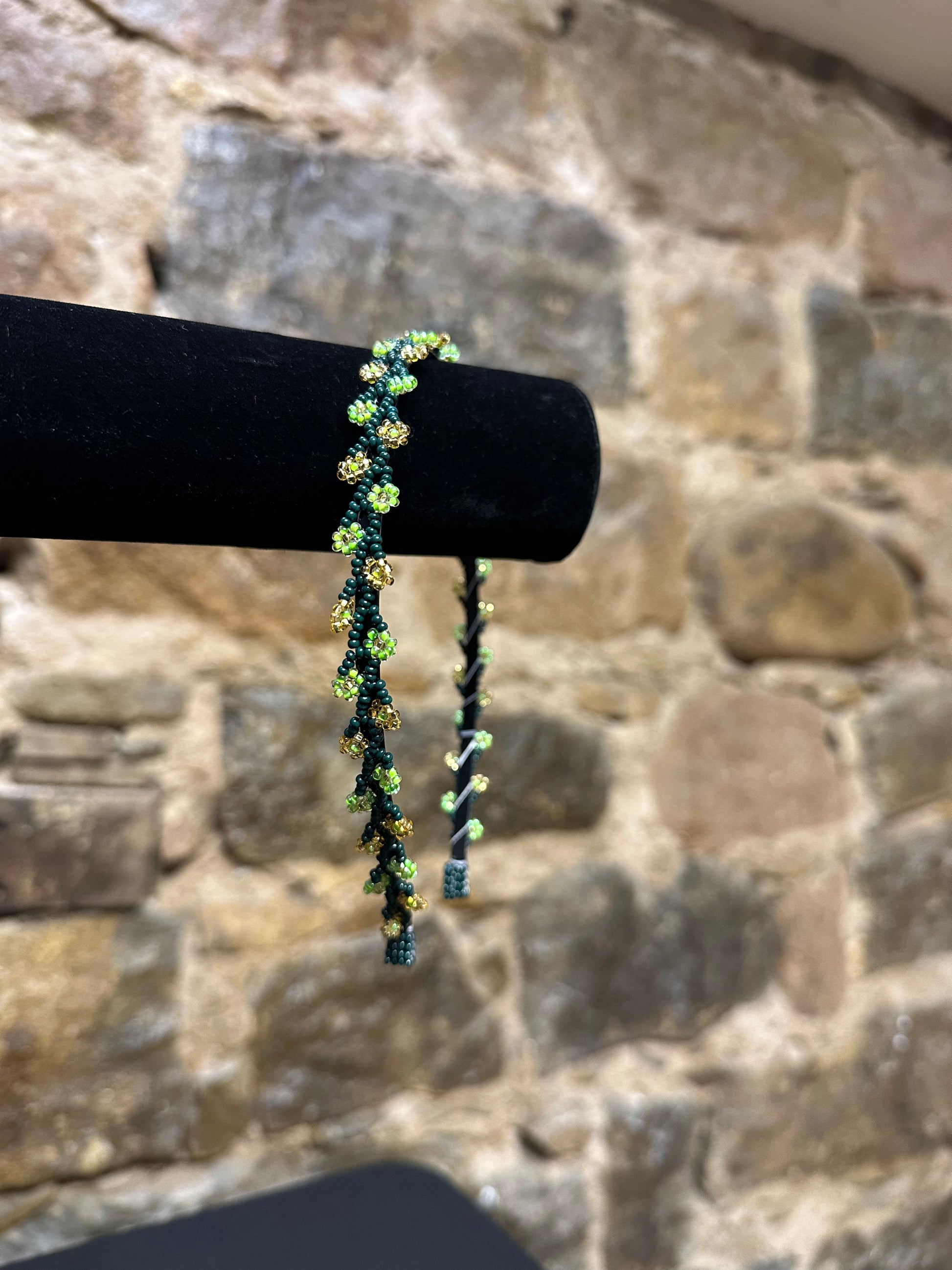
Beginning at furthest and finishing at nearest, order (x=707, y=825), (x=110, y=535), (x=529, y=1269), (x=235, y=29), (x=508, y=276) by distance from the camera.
Answer: (x=707, y=825), (x=508, y=276), (x=235, y=29), (x=529, y=1269), (x=110, y=535)

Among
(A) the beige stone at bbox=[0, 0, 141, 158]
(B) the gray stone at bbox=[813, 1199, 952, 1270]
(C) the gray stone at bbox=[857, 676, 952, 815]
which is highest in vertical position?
(A) the beige stone at bbox=[0, 0, 141, 158]

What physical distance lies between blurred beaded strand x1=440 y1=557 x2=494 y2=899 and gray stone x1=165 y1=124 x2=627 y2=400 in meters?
0.33

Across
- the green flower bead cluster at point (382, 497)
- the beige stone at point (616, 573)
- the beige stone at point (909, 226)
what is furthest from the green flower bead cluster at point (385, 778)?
the beige stone at point (909, 226)

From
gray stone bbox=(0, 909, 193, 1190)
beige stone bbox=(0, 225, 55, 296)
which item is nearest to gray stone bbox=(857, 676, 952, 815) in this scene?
gray stone bbox=(0, 909, 193, 1190)

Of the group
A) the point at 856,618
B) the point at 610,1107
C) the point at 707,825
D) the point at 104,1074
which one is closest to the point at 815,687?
the point at 856,618

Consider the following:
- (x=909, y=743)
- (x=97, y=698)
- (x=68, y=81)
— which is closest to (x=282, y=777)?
(x=97, y=698)

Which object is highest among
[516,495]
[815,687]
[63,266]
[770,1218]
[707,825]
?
[63,266]

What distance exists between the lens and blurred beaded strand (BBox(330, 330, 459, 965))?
15.1 inches

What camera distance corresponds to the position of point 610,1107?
2.82 feet

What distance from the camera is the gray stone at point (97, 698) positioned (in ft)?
2.09

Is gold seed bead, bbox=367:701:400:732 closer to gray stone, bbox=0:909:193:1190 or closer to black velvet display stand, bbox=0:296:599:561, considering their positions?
black velvet display stand, bbox=0:296:599:561

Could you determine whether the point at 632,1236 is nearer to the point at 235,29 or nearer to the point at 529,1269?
the point at 529,1269

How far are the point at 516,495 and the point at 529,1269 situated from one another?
0.45 m

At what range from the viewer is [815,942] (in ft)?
3.16
